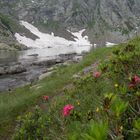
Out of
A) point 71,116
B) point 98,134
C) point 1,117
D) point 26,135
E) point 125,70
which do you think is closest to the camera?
point 98,134

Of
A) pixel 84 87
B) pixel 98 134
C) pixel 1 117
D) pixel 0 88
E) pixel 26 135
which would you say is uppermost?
pixel 98 134

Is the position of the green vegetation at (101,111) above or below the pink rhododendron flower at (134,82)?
below

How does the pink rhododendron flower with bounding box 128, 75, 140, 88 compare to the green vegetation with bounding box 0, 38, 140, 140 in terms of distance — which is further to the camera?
the pink rhododendron flower with bounding box 128, 75, 140, 88

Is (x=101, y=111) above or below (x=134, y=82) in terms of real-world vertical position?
below

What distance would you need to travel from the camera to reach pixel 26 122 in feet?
26.4

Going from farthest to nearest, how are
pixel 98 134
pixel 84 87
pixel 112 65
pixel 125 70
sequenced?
1. pixel 84 87
2. pixel 112 65
3. pixel 125 70
4. pixel 98 134

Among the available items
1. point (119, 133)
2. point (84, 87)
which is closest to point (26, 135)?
point (84, 87)

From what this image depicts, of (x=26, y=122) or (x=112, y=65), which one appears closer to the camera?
(x=112, y=65)

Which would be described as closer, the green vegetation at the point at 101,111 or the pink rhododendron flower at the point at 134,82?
the green vegetation at the point at 101,111

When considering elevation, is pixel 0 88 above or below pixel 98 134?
below

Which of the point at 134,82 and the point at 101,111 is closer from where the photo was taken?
the point at 101,111

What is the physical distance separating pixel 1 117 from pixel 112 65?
7.57m

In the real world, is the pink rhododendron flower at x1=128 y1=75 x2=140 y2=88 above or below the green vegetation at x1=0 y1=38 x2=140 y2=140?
above

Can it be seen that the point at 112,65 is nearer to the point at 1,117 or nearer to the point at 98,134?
the point at 98,134
